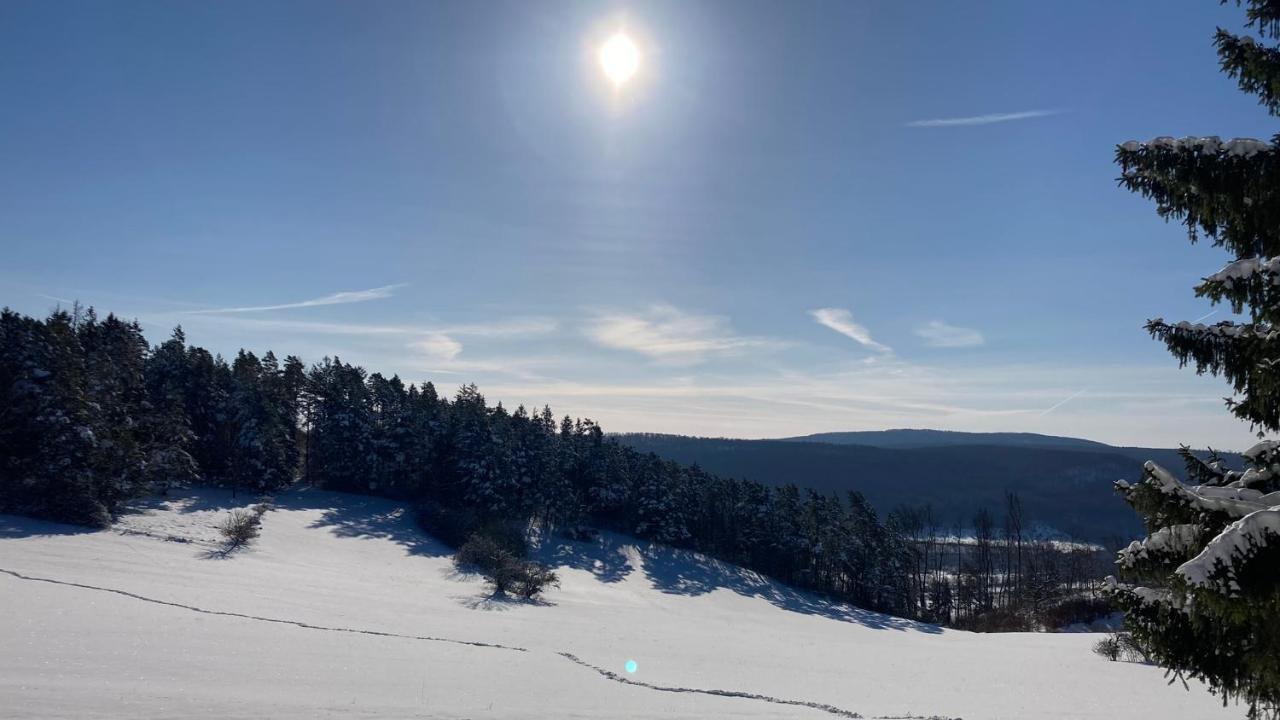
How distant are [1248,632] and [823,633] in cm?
4700

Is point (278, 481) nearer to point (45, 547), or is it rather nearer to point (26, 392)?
point (26, 392)

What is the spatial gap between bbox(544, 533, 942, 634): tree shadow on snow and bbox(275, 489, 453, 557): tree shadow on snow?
12.8 m

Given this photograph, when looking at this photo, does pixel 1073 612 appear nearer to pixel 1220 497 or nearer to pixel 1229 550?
pixel 1220 497

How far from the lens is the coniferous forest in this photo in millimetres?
53125

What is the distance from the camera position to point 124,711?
13.7 meters

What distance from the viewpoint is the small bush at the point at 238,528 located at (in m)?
44.2

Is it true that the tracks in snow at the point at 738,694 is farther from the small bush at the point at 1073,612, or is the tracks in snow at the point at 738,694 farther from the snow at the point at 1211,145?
the small bush at the point at 1073,612

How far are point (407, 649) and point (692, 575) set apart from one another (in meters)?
46.4

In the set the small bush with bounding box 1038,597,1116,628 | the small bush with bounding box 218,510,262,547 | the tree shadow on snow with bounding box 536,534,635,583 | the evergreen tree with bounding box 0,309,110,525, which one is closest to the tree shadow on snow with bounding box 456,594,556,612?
the tree shadow on snow with bounding box 536,534,635,583

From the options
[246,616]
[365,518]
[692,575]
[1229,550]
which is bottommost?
[692,575]

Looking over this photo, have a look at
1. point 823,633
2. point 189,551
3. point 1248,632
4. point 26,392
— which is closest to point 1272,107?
point 1248,632

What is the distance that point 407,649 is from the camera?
974 inches

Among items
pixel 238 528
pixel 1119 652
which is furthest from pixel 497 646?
pixel 1119 652

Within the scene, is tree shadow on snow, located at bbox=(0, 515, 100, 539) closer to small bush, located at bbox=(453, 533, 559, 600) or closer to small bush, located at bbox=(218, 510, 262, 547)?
small bush, located at bbox=(218, 510, 262, 547)
